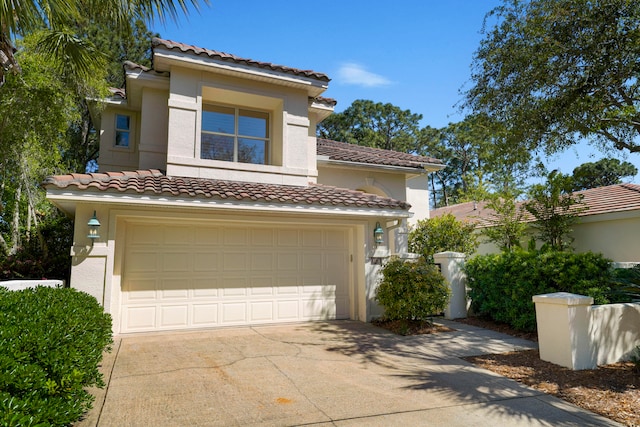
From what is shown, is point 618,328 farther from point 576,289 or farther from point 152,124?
point 152,124

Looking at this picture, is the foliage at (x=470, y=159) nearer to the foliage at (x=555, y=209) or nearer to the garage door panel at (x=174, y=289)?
the foliage at (x=555, y=209)

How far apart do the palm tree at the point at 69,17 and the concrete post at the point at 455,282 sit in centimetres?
861

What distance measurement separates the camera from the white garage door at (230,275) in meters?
8.80

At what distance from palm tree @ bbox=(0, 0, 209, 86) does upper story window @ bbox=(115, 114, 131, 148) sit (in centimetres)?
318

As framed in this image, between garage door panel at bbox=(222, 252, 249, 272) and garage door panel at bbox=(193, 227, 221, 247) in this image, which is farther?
garage door panel at bbox=(222, 252, 249, 272)

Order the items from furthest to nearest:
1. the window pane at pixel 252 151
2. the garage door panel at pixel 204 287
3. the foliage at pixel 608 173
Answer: the foliage at pixel 608 173, the window pane at pixel 252 151, the garage door panel at pixel 204 287

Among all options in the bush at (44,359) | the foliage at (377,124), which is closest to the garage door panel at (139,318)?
the bush at (44,359)

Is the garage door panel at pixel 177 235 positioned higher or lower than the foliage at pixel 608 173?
lower

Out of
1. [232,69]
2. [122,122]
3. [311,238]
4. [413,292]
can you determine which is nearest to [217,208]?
[311,238]

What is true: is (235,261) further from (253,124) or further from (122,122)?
(122,122)

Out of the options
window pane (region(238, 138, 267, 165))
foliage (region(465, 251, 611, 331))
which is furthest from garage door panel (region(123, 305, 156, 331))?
foliage (region(465, 251, 611, 331))

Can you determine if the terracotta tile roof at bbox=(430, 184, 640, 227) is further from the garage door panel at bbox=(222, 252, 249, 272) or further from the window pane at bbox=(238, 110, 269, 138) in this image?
the garage door panel at bbox=(222, 252, 249, 272)

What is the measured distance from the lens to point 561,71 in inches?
334

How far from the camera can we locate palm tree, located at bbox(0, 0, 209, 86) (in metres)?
6.72
